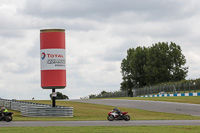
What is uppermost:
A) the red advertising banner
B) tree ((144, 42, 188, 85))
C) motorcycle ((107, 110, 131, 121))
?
tree ((144, 42, 188, 85))

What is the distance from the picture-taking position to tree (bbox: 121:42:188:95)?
423 ft

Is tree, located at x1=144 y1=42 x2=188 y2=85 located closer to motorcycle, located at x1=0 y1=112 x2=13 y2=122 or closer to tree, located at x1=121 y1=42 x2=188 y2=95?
tree, located at x1=121 y1=42 x2=188 y2=95

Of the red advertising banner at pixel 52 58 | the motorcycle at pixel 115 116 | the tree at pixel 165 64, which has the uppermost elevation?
the tree at pixel 165 64

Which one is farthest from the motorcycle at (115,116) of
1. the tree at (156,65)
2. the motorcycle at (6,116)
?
the tree at (156,65)

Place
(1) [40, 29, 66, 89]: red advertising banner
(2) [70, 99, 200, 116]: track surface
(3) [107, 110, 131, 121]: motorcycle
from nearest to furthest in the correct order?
1. (3) [107, 110, 131, 121]: motorcycle
2. (1) [40, 29, 66, 89]: red advertising banner
3. (2) [70, 99, 200, 116]: track surface

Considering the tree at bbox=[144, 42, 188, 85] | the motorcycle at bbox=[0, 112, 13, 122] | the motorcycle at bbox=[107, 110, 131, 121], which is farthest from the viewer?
the tree at bbox=[144, 42, 188, 85]

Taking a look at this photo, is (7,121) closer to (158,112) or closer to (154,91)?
(158,112)

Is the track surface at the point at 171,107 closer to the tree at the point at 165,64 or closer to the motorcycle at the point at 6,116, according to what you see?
the motorcycle at the point at 6,116

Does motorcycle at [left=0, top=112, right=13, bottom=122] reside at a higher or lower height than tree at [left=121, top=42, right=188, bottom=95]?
lower

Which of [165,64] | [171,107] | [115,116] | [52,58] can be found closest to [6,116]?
[52,58]

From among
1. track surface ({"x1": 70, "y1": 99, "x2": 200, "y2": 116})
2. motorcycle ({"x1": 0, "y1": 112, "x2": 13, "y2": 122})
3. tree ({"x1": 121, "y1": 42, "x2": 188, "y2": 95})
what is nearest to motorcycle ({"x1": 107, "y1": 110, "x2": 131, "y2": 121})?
motorcycle ({"x1": 0, "y1": 112, "x2": 13, "y2": 122})

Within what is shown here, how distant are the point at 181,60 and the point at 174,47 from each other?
225 inches

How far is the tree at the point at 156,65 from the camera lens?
129 meters

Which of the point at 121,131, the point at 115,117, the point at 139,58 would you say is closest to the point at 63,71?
the point at 115,117
